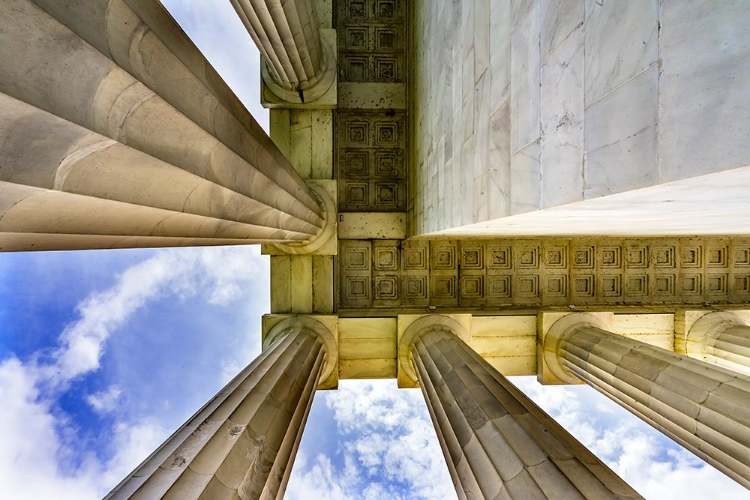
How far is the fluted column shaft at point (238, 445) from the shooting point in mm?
4074

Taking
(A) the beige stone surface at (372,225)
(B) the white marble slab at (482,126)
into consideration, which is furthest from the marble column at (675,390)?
(B) the white marble slab at (482,126)

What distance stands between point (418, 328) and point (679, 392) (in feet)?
20.6

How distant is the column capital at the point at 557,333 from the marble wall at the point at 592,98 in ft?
24.1

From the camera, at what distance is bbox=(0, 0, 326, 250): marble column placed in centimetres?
149

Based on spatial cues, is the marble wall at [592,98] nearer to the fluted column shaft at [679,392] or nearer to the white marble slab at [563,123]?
the white marble slab at [563,123]

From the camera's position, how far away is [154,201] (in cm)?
264

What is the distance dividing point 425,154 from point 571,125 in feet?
22.0

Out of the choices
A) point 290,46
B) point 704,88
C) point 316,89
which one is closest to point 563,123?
point 704,88

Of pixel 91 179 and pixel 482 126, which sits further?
pixel 482 126

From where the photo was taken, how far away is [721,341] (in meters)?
10.6

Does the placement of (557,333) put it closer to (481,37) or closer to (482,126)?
(482,126)

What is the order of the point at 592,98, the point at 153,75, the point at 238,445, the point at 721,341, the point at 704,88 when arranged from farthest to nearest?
1. the point at 721,341
2. the point at 238,445
3. the point at 592,98
4. the point at 153,75
5. the point at 704,88

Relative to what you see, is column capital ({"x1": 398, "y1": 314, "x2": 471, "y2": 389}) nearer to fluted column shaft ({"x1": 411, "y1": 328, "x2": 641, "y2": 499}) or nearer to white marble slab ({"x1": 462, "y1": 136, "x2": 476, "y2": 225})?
fluted column shaft ({"x1": 411, "y1": 328, "x2": 641, "y2": 499})

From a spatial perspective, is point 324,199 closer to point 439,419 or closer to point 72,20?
point 439,419
